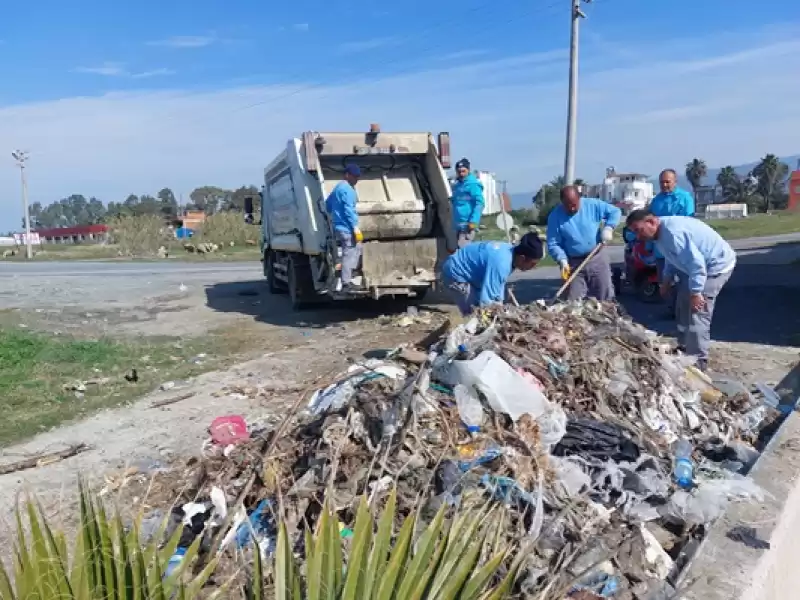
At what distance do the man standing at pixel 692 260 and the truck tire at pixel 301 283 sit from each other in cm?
630

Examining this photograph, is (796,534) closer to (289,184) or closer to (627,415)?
(627,415)

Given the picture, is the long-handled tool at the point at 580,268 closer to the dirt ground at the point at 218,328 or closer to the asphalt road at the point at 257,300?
the dirt ground at the point at 218,328

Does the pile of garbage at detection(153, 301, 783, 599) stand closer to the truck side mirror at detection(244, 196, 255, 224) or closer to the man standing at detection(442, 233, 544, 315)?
the man standing at detection(442, 233, 544, 315)

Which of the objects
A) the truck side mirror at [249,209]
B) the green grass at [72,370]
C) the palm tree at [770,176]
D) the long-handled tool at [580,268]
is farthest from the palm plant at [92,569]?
the palm tree at [770,176]

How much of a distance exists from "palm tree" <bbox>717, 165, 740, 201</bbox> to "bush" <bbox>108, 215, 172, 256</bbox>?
203 ft

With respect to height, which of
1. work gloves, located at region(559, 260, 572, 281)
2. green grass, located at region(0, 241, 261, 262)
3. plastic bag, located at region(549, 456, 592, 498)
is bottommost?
plastic bag, located at region(549, 456, 592, 498)

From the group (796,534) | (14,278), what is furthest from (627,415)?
(14,278)

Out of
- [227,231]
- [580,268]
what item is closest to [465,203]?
[580,268]

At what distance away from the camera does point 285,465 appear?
13.4 feet

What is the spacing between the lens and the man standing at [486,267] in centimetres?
602

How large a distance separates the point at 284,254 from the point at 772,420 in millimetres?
8635

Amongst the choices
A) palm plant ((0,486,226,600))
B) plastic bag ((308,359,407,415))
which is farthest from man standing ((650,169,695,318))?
palm plant ((0,486,226,600))

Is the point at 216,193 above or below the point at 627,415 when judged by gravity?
above

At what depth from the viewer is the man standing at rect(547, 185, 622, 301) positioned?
7352 millimetres
